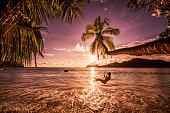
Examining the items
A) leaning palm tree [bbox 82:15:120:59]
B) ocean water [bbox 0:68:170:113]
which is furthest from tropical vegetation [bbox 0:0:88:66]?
leaning palm tree [bbox 82:15:120:59]

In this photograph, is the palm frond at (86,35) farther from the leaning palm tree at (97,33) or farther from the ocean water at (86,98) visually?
the ocean water at (86,98)

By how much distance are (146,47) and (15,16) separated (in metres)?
3.06

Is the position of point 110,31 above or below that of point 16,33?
above

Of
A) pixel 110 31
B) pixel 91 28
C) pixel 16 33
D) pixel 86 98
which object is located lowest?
pixel 86 98

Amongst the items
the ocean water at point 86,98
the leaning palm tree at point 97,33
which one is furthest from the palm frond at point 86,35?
the ocean water at point 86,98

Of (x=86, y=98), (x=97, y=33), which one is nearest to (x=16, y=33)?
(x=86, y=98)

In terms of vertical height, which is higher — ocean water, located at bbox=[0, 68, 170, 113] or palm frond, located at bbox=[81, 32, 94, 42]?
palm frond, located at bbox=[81, 32, 94, 42]

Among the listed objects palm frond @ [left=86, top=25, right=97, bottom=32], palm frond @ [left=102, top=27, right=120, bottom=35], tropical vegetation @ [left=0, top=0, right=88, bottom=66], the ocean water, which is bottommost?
the ocean water

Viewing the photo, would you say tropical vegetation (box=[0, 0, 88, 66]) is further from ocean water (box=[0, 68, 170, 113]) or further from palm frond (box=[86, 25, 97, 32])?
palm frond (box=[86, 25, 97, 32])

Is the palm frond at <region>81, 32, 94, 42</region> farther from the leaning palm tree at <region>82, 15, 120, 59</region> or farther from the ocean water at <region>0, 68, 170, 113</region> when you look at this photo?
the ocean water at <region>0, 68, 170, 113</region>

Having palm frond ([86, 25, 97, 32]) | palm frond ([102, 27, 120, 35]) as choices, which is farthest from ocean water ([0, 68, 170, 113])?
palm frond ([86, 25, 97, 32])

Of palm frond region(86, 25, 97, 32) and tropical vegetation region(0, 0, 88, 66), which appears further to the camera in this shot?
palm frond region(86, 25, 97, 32)

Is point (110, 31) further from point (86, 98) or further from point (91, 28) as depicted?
point (86, 98)

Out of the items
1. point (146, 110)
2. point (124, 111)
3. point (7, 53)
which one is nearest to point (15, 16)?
point (7, 53)
